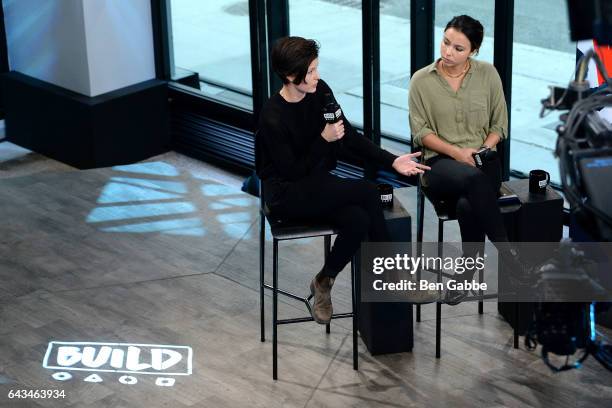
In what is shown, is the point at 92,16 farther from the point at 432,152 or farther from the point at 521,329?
the point at 521,329

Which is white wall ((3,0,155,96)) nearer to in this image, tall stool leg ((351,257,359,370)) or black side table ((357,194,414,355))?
black side table ((357,194,414,355))

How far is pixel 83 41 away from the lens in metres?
7.02

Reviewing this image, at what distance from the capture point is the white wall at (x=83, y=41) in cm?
703

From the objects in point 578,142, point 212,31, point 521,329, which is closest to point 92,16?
point 212,31

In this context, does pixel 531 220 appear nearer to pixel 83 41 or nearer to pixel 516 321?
pixel 516 321

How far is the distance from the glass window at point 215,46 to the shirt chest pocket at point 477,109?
247cm

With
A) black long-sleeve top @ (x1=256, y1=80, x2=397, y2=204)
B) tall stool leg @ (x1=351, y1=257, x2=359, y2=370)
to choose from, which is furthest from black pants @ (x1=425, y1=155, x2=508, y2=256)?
tall stool leg @ (x1=351, y1=257, x2=359, y2=370)

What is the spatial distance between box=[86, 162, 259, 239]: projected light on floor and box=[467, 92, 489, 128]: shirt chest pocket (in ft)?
5.77

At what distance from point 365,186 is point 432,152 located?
48cm

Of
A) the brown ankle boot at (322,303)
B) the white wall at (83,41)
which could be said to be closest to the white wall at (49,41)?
the white wall at (83,41)

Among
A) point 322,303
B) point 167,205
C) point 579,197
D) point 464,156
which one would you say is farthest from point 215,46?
point 579,197

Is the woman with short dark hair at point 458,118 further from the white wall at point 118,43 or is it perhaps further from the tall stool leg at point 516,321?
the white wall at point 118,43

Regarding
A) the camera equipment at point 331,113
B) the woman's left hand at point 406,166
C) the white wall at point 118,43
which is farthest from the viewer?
the white wall at point 118,43

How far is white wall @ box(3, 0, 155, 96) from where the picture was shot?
7.03 meters
